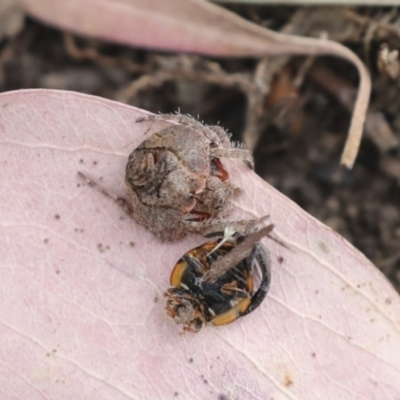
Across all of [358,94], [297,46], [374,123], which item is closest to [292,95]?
[297,46]

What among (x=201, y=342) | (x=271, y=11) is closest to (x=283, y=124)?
(x=271, y=11)

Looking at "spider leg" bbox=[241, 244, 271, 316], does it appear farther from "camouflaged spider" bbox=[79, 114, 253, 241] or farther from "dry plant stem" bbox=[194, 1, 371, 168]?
"dry plant stem" bbox=[194, 1, 371, 168]

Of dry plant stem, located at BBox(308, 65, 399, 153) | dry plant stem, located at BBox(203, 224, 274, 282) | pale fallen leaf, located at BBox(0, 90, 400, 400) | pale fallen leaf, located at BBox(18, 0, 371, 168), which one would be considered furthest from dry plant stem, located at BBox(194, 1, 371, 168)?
dry plant stem, located at BBox(203, 224, 274, 282)

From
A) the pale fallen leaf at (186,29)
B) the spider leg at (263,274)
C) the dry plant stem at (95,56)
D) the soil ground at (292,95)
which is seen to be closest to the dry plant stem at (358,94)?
the pale fallen leaf at (186,29)

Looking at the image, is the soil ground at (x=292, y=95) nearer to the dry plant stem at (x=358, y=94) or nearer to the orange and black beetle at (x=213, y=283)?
the dry plant stem at (x=358, y=94)

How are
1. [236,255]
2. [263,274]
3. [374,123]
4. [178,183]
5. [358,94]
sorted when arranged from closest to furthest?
[236,255] → [263,274] → [178,183] → [358,94] → [374,123]

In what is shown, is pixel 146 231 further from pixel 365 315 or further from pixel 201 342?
pixel 365 315

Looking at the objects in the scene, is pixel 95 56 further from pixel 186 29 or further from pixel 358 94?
pixel 358 94
